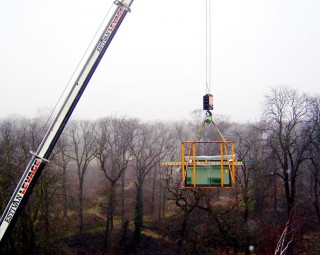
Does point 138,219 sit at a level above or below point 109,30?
below

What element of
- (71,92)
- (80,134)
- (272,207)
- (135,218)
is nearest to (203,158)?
(71,92)

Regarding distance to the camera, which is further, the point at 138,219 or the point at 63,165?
the point at 63,165

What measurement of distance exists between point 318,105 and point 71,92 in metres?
24.9

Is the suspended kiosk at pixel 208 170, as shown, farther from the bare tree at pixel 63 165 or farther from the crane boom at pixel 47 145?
the bare tree at pixel 63 165

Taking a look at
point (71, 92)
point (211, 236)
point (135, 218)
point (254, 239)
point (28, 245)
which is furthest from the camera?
point (135, 218)

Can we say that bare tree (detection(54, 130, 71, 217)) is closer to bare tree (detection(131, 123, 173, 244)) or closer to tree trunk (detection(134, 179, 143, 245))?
tree trunk (detection(134, 179, 143, 245))

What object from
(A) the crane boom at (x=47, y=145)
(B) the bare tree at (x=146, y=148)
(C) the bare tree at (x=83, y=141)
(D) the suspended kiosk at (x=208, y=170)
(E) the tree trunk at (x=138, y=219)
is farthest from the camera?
(C) the bare tree at (x=83, y=141)

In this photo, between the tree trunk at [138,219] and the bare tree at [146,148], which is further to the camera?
the bare tree at [146,148]

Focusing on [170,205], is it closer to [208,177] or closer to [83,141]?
[83,141]

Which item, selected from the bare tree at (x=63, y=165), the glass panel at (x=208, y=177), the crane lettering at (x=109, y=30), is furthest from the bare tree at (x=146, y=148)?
the crane lettering at (x=109, y=30)

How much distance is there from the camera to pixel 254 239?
80.0 ft

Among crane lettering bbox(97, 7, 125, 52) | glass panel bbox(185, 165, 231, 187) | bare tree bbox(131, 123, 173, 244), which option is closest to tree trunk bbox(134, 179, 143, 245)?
bare tree bbox(131, 123, 173, 244)

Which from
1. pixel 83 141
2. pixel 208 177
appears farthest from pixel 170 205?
pixel 208 177

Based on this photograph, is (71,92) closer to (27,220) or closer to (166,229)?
(27,220)
